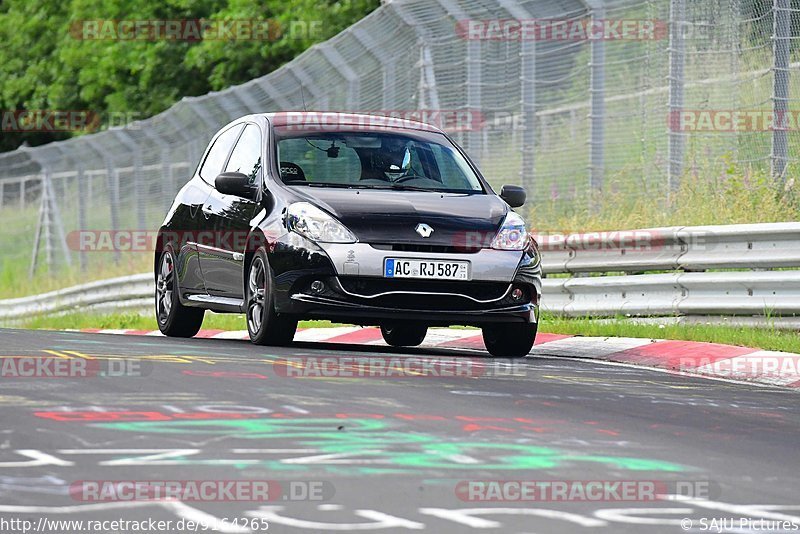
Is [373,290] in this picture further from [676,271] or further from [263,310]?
[676,271]

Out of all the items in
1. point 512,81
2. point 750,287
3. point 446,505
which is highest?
point 512,81

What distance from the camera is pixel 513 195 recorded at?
12.7m

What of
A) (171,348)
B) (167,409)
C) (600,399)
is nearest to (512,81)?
(171,348)

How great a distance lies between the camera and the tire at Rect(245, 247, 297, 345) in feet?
38.5

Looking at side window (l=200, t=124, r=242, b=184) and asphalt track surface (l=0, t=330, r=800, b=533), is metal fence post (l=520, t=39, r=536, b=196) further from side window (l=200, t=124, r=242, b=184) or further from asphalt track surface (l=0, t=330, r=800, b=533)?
asphalt track surface (l=0, t=330, r=800, b=533)

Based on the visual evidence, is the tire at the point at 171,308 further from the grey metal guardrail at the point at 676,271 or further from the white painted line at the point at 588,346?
the grey metal guardrail at the point at 676,271

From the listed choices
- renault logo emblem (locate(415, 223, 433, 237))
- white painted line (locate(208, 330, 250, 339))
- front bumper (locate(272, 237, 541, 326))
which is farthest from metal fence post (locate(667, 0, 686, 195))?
renault logo emblem (locate(415, 223, 433, 237))

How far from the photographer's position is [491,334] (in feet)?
41.9

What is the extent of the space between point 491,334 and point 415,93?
23.5 ft

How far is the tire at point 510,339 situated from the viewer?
40.4ft

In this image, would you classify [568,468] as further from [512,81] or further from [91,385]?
[512,81]

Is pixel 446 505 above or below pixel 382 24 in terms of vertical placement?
below

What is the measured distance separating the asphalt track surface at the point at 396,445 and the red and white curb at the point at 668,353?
0.91 metres

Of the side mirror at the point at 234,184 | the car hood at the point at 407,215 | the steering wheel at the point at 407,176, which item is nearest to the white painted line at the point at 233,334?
the steering wheel at the point at 407,176
